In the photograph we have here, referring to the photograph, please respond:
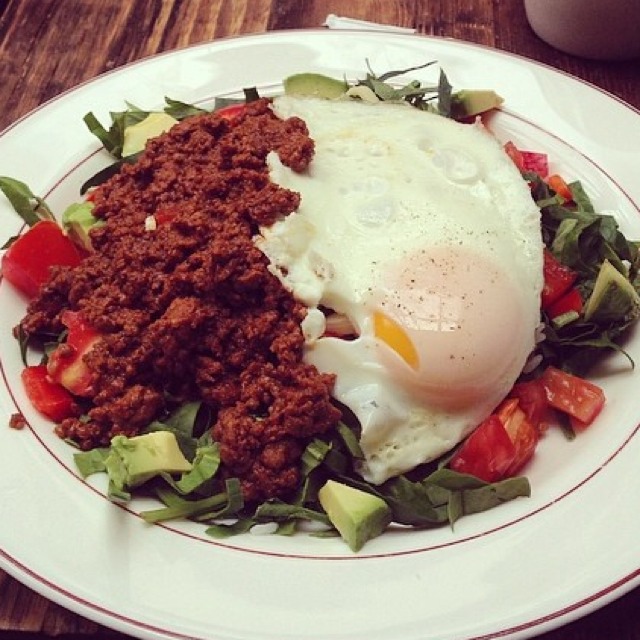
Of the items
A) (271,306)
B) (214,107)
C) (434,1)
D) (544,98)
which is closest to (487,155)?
(544,98)

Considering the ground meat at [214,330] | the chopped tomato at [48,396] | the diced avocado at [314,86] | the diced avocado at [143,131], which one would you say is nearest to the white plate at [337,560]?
the chopped tomato at [48,396]

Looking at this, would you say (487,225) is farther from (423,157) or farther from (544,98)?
(544,98)

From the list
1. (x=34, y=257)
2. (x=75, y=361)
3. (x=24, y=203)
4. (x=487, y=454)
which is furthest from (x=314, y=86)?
(x=487, y=454)

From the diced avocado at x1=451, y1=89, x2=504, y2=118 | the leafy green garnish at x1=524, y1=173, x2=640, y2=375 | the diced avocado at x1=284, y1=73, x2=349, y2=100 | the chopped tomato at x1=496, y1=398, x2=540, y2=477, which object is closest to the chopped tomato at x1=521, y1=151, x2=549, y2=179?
the leafy green garnish at x1=524, y1=173, x2=640, y2=375

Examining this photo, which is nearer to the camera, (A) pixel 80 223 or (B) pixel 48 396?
(B) pixel 48 396

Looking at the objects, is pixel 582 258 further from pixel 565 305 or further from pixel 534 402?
pixel 534 402

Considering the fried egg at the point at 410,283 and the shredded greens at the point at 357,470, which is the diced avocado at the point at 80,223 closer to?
the shredded greens at the point at 357,470

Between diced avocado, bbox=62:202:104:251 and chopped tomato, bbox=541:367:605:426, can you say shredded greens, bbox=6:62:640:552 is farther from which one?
diced avocado, bbox=62:202:104:251

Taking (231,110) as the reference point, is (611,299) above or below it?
below
